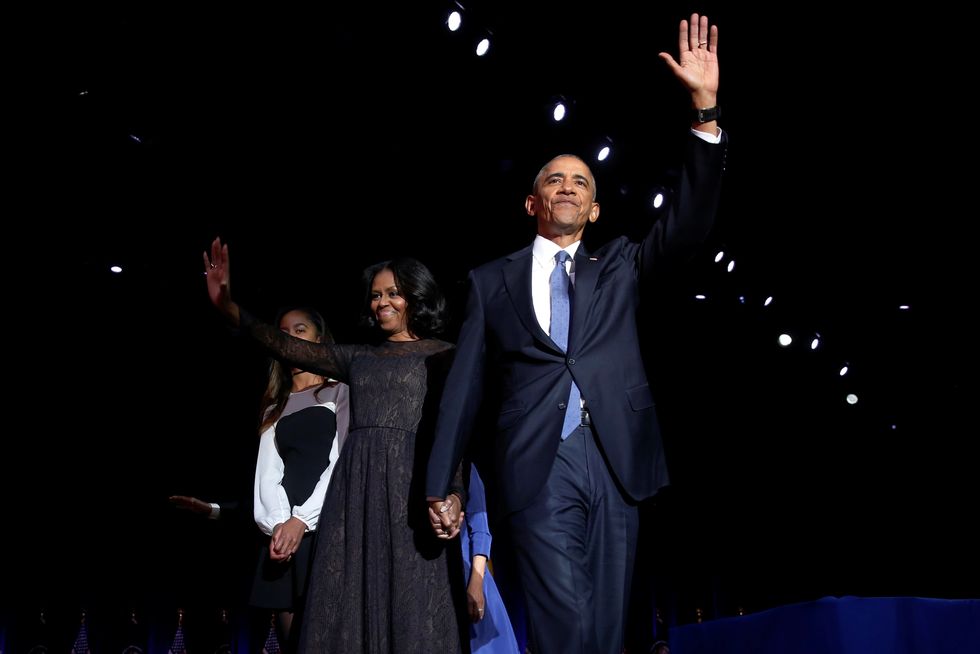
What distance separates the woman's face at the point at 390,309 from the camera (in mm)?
2986

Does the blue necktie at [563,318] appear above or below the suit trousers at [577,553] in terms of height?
above

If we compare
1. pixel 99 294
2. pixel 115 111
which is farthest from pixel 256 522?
pixel 99 294

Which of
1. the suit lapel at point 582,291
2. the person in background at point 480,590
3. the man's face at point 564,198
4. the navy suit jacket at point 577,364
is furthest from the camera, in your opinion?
the person in background at point 480,590

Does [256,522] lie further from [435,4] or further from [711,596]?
[711,596]

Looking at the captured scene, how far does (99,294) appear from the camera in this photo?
5305 mm

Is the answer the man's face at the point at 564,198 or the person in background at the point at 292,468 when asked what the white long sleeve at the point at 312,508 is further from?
the man's face at the point at 564,198

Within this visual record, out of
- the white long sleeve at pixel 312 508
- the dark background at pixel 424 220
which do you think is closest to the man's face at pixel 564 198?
the white long sleeve at pixel 312 508

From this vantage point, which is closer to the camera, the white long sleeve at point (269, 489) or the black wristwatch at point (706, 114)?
the black wristwatch at point (706, 114)

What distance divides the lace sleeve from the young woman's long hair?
1.99 feet

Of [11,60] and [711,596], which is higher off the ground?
[11,60]

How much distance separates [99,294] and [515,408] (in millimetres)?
3973

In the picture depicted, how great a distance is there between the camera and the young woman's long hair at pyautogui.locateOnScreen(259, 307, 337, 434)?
3.46 m

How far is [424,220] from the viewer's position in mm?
5516

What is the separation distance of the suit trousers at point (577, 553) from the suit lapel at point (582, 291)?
0.74 feet
